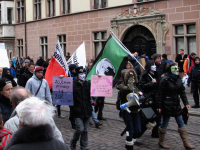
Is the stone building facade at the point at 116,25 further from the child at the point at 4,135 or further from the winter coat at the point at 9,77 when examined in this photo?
the child at the point at 4,135

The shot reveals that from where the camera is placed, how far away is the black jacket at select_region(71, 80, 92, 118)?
20.1 feet

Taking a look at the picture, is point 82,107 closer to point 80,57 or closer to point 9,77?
point 80,57

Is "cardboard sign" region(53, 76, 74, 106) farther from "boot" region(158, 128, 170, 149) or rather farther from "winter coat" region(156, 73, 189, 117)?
"boot" region(158, 128, 170, 149)

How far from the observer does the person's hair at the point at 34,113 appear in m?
2.52

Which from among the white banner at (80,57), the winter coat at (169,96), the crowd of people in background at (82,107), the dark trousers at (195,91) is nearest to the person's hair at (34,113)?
the crowd of people in background at (82,107)

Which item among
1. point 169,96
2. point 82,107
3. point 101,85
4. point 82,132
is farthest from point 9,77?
point 169,96

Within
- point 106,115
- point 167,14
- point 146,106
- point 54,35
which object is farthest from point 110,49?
point 54,35

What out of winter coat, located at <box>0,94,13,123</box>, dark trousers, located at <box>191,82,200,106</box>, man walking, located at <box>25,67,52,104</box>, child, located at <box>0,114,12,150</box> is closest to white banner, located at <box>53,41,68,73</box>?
man walking, located at <box>25,67,52,104</box>

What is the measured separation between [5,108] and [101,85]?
2.34 m

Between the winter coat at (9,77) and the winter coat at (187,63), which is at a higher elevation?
the winter coat at (187,63)

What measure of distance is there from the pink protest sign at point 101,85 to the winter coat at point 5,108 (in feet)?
6.53

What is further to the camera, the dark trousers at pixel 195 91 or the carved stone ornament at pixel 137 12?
the carved stone ornament at pixel 137 12

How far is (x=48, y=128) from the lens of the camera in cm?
251

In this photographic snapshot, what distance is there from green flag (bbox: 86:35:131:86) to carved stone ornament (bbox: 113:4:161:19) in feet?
36.6
